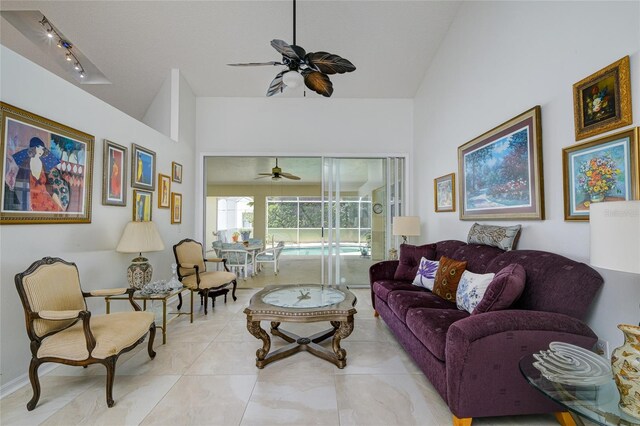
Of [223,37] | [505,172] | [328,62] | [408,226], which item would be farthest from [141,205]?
[505,172]

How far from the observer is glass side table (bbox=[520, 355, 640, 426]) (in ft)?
3.36

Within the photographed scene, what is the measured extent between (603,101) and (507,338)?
62.1 inches

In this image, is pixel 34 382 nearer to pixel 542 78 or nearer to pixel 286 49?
pixel 286 49

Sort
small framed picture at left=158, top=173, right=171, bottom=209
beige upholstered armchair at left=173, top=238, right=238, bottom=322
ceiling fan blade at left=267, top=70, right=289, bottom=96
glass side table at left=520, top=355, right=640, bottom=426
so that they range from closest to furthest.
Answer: glass side table at left=520, top=355, right=640, bottom=426, ceiling fan blade at left=267, top=70, right=289, bottom=96, beige upholstered armchair at left=173, top=238, right=238, bottom=322, small framed picture at left=158, top=173, right=171, bottom=209

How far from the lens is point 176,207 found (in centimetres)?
443

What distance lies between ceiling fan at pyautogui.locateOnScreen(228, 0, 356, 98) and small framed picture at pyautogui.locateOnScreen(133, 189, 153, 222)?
204 centimetres

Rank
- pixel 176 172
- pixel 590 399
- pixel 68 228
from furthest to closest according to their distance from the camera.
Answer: pixel 176 172 < pixel 68 228 < pixel 590 399

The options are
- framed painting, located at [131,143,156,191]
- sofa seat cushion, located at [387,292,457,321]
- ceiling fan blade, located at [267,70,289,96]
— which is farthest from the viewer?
framed painting, located at [131,143,156,191]

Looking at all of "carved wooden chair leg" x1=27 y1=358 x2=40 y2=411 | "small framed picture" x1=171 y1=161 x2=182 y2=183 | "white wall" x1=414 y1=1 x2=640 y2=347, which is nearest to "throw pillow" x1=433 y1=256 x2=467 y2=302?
"white wall" x1=414 y1=1 x2=640 y2=347

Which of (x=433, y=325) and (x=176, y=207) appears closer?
(x=433, y=325)

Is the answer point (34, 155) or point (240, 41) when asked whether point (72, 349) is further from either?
point (240, 41)

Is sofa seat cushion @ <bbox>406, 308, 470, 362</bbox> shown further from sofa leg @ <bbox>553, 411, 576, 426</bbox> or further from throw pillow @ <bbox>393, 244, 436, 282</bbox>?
throw pillow @ <bbox>393, 244, 436, 282</bbox>

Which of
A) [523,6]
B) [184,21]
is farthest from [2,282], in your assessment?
[523,6]

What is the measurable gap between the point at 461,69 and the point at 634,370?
3.42 metres
